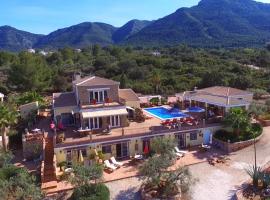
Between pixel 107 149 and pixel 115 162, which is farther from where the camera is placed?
pixel 107 149

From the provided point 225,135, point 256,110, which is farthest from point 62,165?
point 256,110

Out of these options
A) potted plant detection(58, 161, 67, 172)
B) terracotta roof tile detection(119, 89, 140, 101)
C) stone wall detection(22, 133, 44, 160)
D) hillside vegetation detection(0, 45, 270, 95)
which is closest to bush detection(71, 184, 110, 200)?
potted plant detection(58, 161, 67, 172)

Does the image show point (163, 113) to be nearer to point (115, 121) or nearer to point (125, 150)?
point (115, 121)

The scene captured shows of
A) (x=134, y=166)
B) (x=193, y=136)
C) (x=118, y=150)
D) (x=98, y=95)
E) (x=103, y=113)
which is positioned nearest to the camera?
(x=134, y=166)

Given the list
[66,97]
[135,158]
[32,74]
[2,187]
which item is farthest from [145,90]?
[2,187]

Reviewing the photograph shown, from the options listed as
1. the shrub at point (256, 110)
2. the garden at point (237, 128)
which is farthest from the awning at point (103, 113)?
the shrub at point (256, 110)

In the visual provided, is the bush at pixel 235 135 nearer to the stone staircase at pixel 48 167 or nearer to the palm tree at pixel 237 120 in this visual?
the palm tree at pixel 237 120

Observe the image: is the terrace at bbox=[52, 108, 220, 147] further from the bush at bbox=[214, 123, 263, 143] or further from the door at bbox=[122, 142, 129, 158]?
the bush at bbox=[214, 123, 263, 143]
